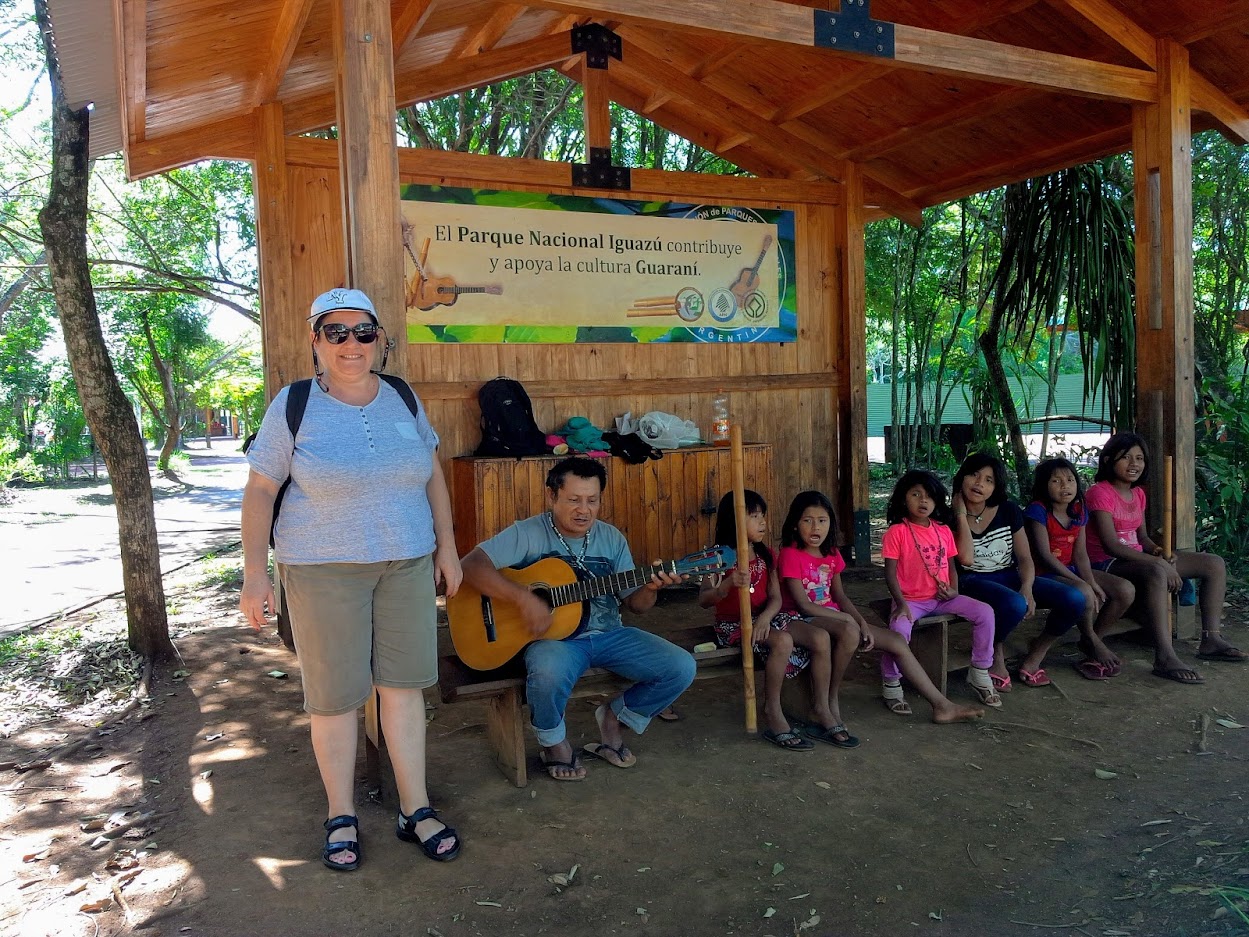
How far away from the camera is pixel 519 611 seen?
12.7ft

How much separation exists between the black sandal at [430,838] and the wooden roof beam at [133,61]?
3734 millimetres

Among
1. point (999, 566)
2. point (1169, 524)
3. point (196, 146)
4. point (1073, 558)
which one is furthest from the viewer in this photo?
point (196, 146)

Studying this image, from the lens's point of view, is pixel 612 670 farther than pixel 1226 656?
No

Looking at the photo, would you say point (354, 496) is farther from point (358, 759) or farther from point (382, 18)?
point (382, 18)

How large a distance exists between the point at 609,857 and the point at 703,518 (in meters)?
3.98

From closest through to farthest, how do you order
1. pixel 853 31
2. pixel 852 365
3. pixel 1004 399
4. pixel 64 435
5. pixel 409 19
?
1. pixel 853 31
2. pixel 409 19
3. pixel 852 365
4. pixel 1004 399
5. pixel 64 435

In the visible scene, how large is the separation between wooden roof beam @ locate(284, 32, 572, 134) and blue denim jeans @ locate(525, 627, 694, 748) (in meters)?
4.15

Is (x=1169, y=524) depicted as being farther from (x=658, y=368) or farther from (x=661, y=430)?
(x=658, y=368)

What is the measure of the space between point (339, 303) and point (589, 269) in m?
3.97

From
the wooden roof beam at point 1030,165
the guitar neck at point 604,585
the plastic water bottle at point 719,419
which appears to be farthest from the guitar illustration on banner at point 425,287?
the wooden roof beam at point 1030,165

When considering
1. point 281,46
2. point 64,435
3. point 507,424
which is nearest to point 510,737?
point 507,424

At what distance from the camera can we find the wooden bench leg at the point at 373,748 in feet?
12.3

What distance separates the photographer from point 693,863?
10.7 feet

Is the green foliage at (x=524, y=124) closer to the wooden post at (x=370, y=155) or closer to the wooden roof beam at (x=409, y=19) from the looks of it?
the wooden roof beam at (x=409, y=19)
